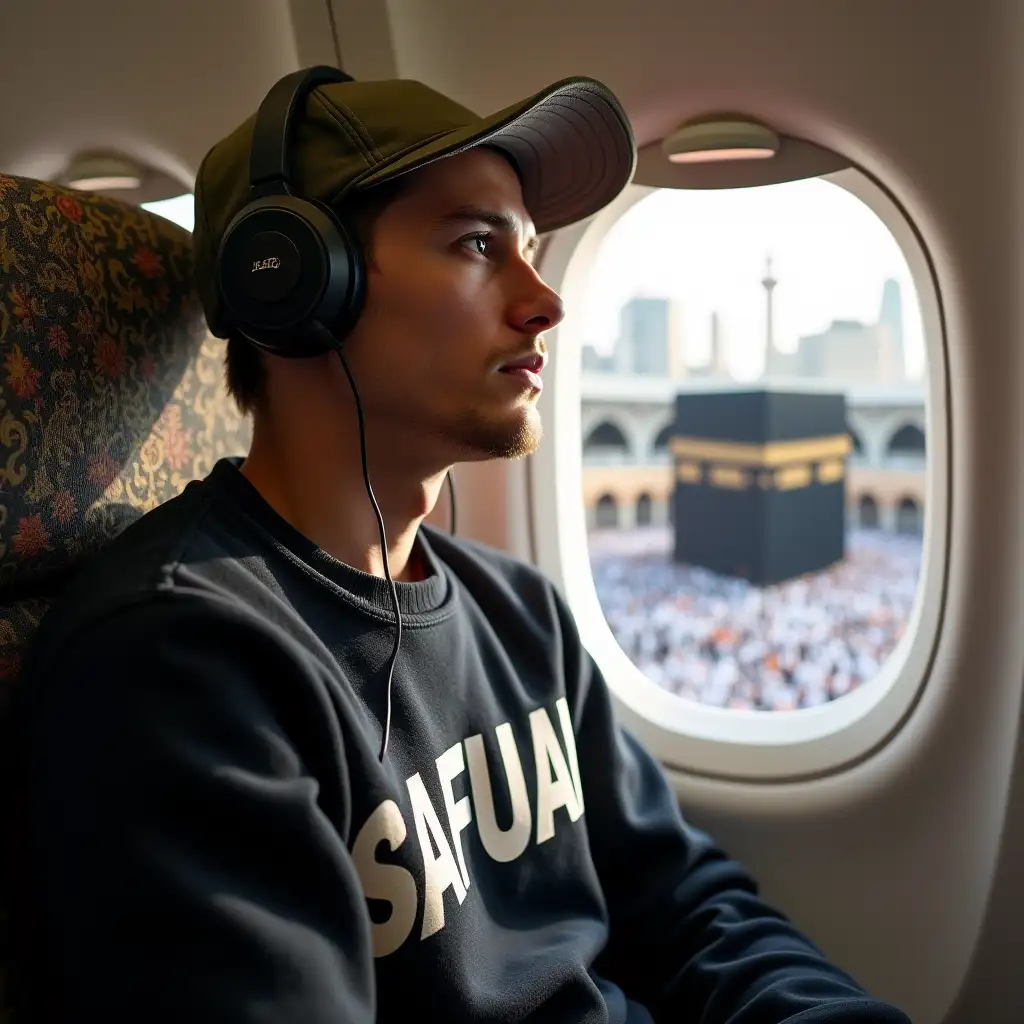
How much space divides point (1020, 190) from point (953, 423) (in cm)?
30

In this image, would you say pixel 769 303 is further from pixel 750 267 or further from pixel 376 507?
pixel 376 507

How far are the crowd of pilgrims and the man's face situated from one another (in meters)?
0.72

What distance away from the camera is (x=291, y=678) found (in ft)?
2.69

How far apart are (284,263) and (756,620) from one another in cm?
133

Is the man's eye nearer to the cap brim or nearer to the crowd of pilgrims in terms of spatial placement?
the cap brim

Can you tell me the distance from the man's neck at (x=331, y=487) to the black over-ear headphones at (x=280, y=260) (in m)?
0.12

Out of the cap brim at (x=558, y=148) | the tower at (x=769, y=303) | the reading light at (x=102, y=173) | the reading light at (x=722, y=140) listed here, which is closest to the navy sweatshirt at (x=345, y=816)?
the cap brim at (x=558, y=148)

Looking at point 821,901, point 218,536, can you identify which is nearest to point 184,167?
point 218,536

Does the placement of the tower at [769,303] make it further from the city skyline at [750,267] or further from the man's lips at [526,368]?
the man's lips at [526,368]

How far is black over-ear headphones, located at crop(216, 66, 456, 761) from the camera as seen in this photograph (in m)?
0.91

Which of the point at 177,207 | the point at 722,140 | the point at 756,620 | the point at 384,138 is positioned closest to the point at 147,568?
the point at 384,138

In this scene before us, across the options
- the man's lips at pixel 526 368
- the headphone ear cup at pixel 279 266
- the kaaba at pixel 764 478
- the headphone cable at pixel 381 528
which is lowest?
the kaaba at pixel 764 478

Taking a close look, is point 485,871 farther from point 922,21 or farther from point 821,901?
point 922,21

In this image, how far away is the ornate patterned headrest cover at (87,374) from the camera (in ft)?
2.97
